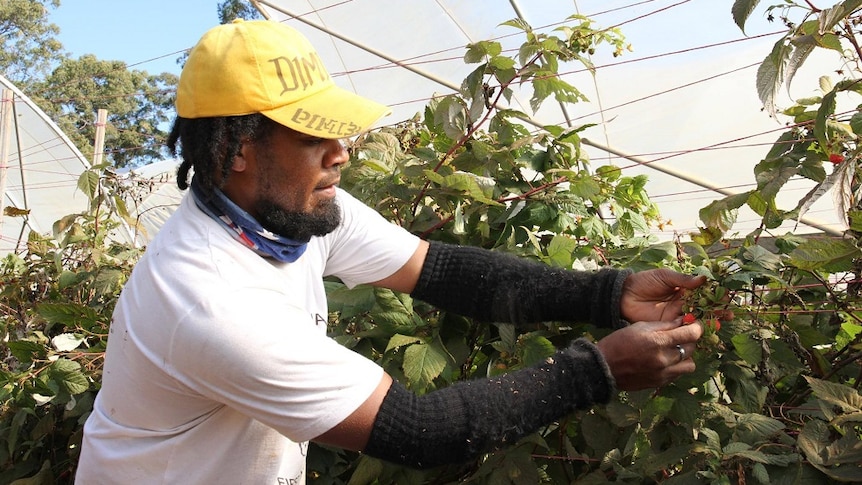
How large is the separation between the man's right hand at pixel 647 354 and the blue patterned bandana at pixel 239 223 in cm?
70

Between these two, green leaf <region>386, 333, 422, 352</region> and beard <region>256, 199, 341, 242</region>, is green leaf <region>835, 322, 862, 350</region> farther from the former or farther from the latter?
beard <region>256, 199, 341, 242</region>

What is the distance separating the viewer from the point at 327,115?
1804 millimetres

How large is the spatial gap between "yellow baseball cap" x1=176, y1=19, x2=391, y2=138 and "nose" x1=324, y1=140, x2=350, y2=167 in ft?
0.24

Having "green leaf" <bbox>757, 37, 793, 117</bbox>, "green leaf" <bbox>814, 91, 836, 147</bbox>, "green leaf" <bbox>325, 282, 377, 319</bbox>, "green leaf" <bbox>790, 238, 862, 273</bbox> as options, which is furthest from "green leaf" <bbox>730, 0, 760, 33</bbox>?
"green leaf" <bbox>325, 282, 377, 319</bbox>

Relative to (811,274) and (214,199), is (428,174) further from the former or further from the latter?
(811,274)

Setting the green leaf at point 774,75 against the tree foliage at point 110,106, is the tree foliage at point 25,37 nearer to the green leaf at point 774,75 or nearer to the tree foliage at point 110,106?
the tree foliage at point 110,106

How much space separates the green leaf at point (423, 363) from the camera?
1.99 meters

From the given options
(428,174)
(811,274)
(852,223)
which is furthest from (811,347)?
(428,174)

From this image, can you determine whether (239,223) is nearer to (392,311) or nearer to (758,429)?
(392,311)

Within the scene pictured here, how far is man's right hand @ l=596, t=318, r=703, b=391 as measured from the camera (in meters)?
1.62

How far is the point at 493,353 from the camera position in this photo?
2.18m

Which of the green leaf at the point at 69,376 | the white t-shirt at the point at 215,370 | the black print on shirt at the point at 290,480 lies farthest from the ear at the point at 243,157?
the green leaf at the point at 69,376

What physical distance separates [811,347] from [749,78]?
7.03 m

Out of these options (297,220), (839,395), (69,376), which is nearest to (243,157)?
(297,220)
